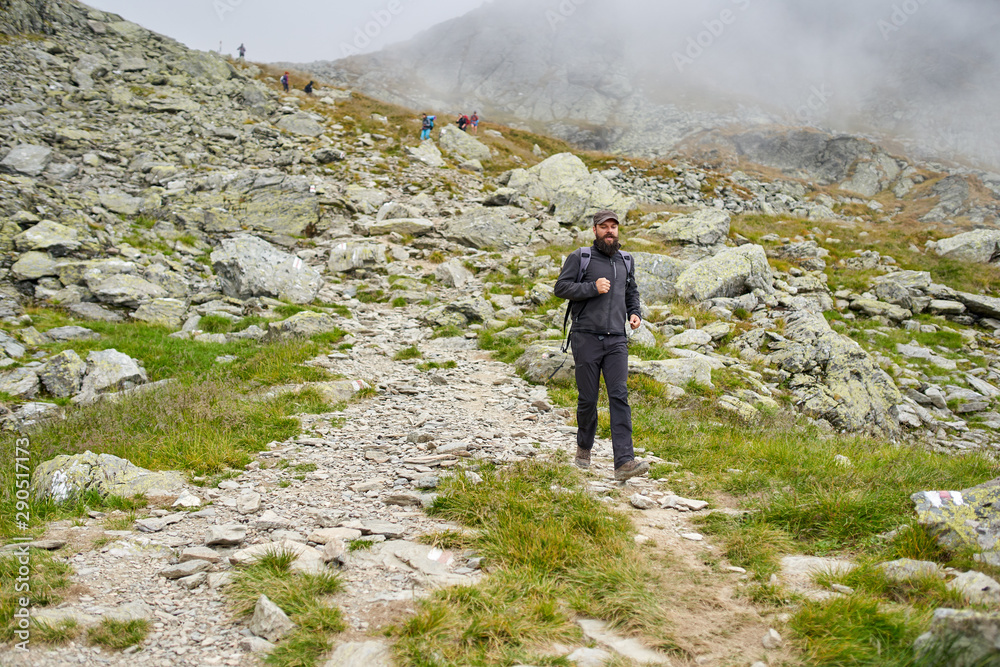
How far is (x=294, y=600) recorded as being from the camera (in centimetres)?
355

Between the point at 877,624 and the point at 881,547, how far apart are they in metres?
1.54

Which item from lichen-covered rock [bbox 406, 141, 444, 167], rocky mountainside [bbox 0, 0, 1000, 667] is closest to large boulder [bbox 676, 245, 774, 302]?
rocky mountainside [bbox 0, 0, 1000, 667]

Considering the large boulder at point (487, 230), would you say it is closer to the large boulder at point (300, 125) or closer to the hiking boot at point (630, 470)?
the large boulder at point (300, 125)

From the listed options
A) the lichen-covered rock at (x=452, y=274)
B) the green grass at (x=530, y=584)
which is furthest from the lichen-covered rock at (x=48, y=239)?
the green grass at (x=530, y=584)

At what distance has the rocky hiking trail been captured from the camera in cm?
321

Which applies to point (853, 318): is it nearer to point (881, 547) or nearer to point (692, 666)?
point (881, 547)

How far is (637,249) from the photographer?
1980 centimetres

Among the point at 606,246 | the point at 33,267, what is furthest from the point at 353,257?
the point at 606,246

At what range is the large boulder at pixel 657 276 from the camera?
16203 millimetres

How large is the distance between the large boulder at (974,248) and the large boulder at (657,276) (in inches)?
598

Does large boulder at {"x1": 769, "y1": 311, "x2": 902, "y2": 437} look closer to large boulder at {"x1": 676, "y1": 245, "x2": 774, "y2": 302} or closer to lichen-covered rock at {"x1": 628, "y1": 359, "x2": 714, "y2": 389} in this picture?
lichen-covered rock at {"x1": 628, "y1": 359, "x2": 714, "y2": 389}

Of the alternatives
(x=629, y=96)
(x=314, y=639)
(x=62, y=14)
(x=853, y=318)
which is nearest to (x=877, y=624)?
(x=314, y=639)

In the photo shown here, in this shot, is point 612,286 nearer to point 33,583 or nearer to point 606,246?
point 606,246

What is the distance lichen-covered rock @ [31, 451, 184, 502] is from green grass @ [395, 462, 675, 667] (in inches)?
131
